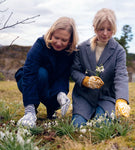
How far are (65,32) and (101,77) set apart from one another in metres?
0.82

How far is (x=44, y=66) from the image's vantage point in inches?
140

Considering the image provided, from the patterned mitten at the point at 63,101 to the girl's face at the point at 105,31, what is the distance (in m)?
0.96

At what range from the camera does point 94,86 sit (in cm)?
320

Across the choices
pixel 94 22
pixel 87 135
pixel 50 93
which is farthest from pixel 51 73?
pixel 87 135

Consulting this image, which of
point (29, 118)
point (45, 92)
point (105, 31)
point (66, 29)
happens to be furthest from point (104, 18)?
point (29, 118)

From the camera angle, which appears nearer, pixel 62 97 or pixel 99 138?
pixel 99 138

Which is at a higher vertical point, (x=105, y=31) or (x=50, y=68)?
(x=105, y=31)

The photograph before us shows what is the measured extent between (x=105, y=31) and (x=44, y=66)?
3.42ft

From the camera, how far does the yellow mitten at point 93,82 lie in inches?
125

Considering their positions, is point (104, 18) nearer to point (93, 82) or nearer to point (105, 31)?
point (105, 31)

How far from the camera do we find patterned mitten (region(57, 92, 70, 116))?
126 inches

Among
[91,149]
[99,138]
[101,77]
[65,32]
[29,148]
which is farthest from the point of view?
[101,77]

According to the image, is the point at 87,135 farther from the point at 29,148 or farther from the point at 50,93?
the point at 50,93

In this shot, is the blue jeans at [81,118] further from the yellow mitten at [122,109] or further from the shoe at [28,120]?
the shoe at [28,120]
